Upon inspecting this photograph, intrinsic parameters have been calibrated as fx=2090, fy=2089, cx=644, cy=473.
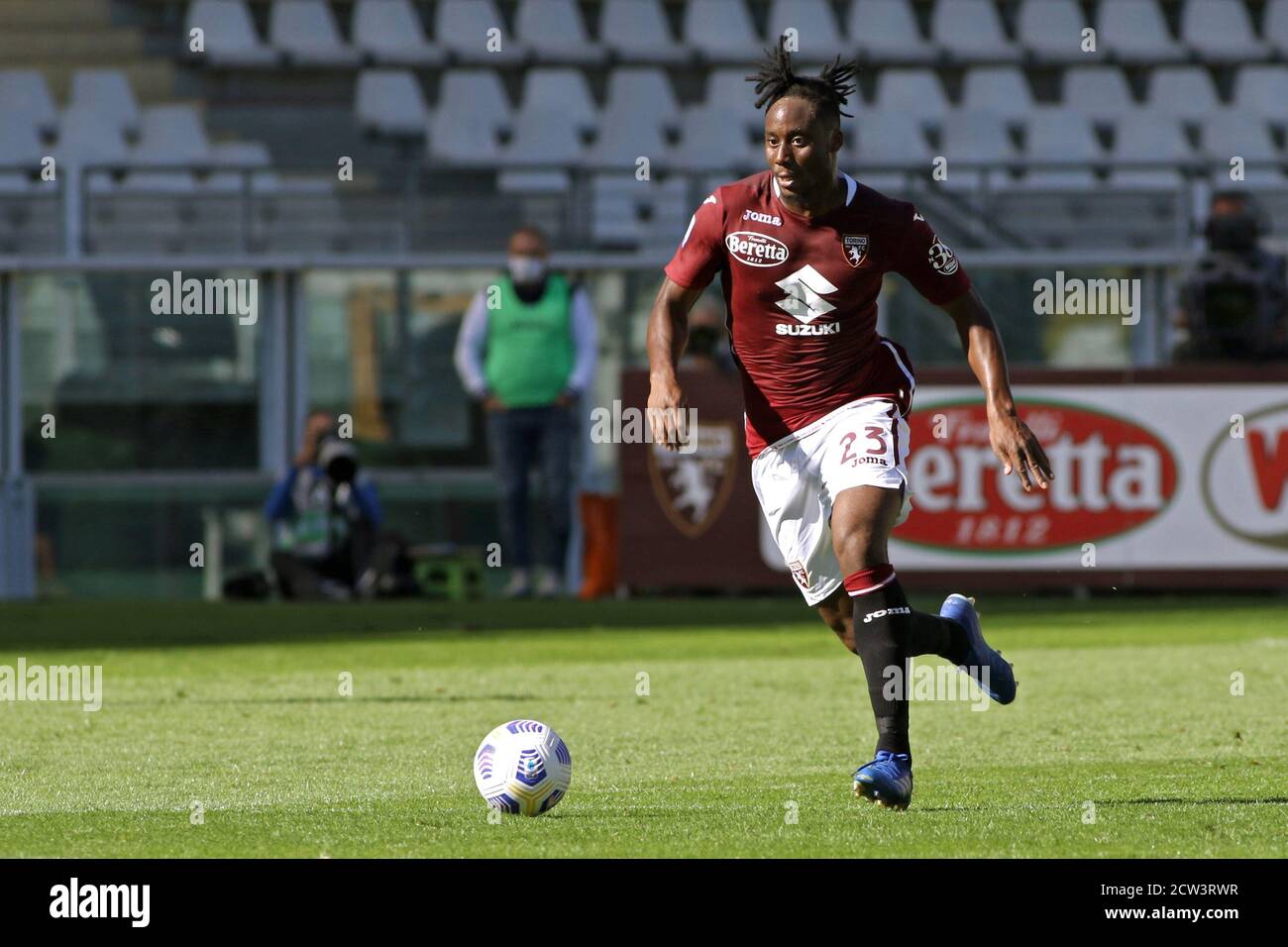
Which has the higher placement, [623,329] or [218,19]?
[218,19]

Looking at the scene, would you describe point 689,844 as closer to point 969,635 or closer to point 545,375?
point 969,635

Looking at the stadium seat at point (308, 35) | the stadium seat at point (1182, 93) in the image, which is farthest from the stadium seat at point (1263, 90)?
the stadium seat at point (308, 35)

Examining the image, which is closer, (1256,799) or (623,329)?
(1256,799)

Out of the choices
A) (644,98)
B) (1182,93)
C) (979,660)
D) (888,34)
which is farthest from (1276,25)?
(979,660)

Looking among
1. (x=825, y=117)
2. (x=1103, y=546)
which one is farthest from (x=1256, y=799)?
(x=1103, y=546)

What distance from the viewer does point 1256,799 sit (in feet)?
20.3

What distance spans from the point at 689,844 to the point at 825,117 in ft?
7.69

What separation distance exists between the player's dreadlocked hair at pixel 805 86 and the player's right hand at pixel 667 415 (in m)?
0.94

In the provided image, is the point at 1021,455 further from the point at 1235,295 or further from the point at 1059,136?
the point at 1059,136

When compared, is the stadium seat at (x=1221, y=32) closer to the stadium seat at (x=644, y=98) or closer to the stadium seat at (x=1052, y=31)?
the stadium seat at (x=1052, y=31)

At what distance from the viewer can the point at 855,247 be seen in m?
6.62
